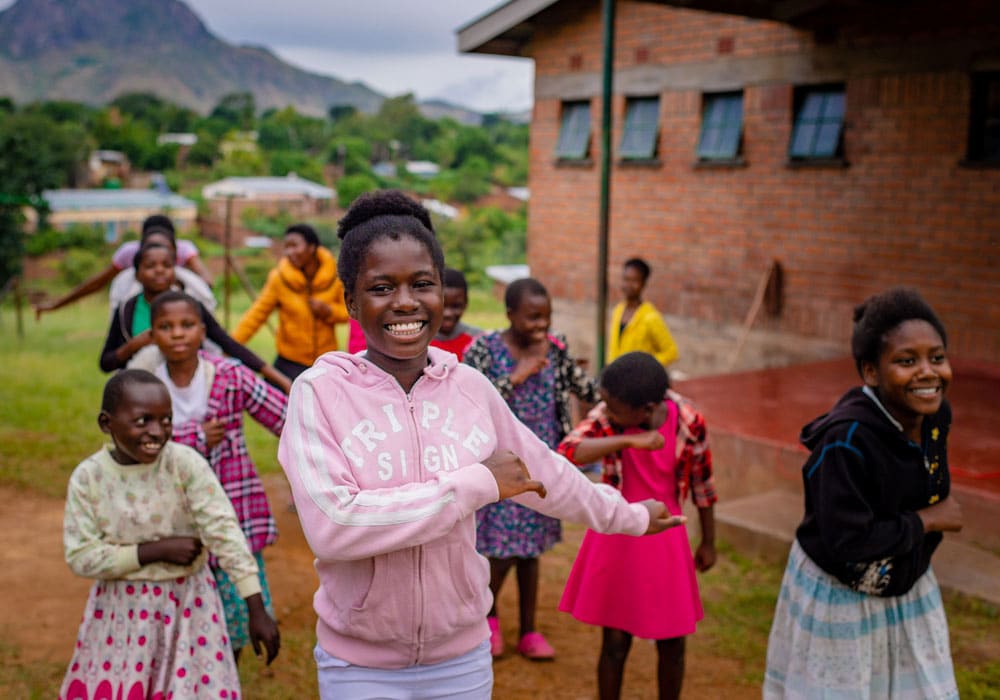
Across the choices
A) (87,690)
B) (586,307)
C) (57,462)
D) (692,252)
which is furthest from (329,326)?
(586,307)

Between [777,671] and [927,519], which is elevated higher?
[927,519]

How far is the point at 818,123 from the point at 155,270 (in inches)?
289

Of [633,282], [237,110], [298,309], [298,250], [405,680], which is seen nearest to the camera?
[405,680]

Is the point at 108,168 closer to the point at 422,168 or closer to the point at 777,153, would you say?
the point at 422,168

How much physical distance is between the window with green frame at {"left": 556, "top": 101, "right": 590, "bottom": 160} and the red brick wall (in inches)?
5.1

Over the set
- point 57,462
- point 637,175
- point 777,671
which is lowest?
point 57,462

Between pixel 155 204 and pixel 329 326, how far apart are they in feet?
139

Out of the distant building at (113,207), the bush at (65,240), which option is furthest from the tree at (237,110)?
the bush at (65,240)

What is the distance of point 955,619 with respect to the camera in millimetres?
4887

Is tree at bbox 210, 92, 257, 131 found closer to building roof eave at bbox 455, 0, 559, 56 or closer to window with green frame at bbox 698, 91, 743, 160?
building roof eave at bbox 455, 0, 559, 56

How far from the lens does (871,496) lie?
2.87 meters

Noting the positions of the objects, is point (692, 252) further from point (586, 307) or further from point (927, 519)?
point (927, 519)

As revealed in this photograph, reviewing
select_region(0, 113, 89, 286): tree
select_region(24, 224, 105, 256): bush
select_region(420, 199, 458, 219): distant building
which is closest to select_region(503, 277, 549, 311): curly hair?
select_region(0, 113, 89, 286): tree

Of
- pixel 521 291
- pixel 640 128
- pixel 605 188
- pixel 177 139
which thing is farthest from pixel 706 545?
pixel 177 139
